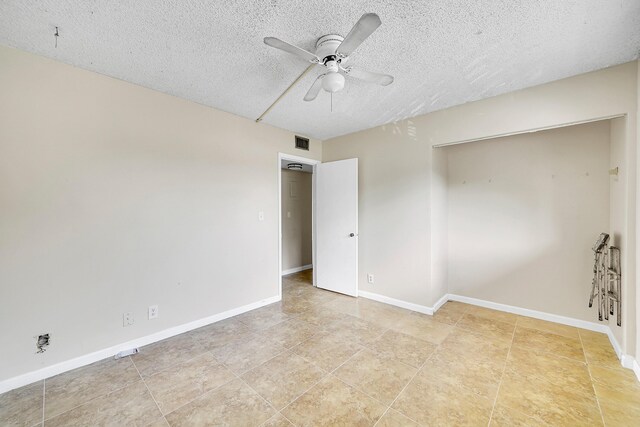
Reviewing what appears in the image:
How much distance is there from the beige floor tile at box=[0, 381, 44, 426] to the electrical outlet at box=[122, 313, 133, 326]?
Answer: 0.59 m

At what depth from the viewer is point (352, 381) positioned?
1934mm

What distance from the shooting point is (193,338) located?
2.60 metres

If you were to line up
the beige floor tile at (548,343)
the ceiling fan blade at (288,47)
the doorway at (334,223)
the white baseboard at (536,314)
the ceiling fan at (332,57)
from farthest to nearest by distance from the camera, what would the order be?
the doorway at (334,223)
the white baseboard at (536,314)
the beige floor tile at (548,343)
the ceiling fan at (332,57)
the ceiling fan blade at (288,47)

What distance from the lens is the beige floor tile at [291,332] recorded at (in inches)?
99.8

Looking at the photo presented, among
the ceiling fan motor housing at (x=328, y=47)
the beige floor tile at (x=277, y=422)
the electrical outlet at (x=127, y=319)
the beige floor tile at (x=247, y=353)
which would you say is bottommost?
the beige floor tile at (x=247, y=353)

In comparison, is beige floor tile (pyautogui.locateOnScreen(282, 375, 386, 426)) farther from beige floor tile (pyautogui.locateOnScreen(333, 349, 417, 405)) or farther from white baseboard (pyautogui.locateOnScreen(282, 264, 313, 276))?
white baseboard (pyautogui.locateOnScreen(282, 264, 313, 276))

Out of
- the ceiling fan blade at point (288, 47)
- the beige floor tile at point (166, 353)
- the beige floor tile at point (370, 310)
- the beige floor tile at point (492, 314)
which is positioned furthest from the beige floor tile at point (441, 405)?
the ceiling fan blade at point (288, 47)

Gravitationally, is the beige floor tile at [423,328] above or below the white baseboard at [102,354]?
below

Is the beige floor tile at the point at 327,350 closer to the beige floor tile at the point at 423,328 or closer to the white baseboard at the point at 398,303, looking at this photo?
the beige floor tile at the point at 423,328

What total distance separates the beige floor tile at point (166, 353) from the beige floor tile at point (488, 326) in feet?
9.14

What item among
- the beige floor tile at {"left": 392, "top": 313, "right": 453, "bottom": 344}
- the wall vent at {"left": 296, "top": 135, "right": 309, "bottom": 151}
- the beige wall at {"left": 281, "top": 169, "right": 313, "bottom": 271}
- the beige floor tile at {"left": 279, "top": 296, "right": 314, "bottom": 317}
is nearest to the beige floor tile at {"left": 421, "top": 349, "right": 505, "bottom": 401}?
the beige floor tile at {"left": 392, "top": 313, "right": 453, "bottom": 344}

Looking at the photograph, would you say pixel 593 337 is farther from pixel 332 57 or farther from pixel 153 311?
pixel 153 311

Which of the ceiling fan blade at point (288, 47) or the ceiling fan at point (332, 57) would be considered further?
the ceiling fan at point (332, 57)

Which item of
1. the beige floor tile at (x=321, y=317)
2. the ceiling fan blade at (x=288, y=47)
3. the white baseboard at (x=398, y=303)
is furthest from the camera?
the white baseboard at (x=398, y=303)
